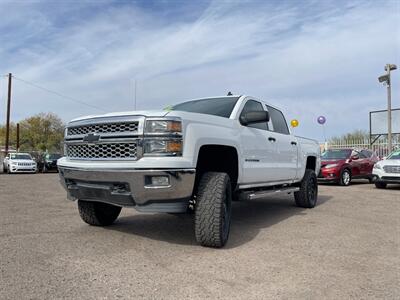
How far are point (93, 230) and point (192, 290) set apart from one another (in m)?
2.56

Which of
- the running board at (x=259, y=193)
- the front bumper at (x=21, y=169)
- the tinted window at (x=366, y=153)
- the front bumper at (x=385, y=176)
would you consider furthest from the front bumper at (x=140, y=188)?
the front bumper at (x=21, y=169)

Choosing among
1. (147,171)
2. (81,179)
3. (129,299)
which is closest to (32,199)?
(81,179)

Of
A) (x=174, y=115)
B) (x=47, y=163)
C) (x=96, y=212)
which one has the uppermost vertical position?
(x=174, y=115)

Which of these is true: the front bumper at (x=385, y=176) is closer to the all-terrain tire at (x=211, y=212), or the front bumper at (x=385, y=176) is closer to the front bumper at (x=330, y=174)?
the front bumper at (x=330, y=174)

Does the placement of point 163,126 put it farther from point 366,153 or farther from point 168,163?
point 366,153

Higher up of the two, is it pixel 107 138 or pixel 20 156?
pixel 107 138

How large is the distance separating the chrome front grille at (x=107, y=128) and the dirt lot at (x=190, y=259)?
4.28 feet

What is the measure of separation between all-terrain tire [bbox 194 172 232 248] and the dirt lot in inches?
5.9

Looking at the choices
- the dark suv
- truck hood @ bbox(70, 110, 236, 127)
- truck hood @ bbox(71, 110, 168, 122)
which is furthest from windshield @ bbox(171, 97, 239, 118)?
the dark suv

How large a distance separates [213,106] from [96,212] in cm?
224

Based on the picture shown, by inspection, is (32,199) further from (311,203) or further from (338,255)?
(338,255)

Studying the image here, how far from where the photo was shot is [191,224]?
19.5ft

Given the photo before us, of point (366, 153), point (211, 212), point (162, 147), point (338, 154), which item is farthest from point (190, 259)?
point (366, 153)

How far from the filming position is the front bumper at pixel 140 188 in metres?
4.02
